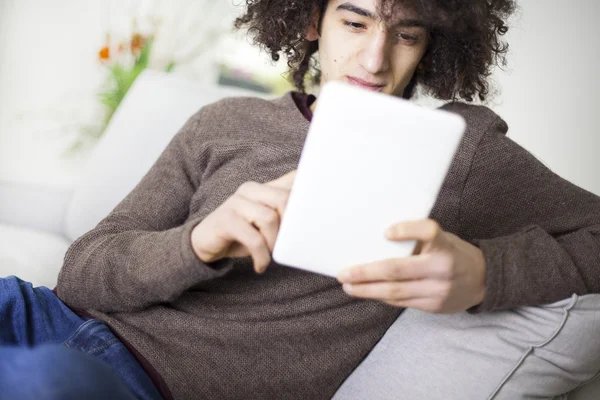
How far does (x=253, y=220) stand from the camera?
77cm

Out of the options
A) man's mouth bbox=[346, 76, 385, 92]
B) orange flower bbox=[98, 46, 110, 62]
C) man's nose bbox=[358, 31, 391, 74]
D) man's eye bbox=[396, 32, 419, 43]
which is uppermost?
man's eye bbox=[396, 32, 419, 43]

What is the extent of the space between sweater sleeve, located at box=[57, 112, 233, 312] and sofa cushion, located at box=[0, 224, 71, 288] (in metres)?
0.25

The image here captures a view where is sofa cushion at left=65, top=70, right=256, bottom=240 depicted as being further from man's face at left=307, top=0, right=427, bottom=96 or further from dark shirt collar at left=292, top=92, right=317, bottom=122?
man's face at left=307, top=0, right=427, bottom=96

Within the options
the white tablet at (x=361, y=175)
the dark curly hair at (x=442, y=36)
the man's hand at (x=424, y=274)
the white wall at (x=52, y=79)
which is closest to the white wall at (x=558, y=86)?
the dark curly hair at (x=442, y=36)

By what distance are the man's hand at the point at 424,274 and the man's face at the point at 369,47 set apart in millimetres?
395

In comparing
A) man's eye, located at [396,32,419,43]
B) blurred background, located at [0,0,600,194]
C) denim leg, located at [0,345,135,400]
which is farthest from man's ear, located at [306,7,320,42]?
blurred background, located at [0,0,600,194]

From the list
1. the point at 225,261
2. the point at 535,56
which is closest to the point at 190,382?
the point at 225,261

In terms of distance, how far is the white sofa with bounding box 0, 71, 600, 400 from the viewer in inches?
59.9

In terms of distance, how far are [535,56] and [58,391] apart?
1.67 m

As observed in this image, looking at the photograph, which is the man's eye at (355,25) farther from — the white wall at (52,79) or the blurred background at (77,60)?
the white wall at (52,79)

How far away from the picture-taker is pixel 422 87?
1.38m

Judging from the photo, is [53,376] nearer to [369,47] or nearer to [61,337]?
[61,337]

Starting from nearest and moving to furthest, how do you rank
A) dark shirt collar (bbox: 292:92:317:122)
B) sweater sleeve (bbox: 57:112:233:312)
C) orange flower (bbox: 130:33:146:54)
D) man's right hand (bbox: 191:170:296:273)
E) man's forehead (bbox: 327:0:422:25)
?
man's right hand (bbox: 191:170:296:273)
sweater sleeve (bbox: 57:112:233:312)
man's forehead (bbox: 327:0:422:25)
dark shirt collar (bbox: 292:92:317:122)
orange flower (bbox: 130:33:146:54)

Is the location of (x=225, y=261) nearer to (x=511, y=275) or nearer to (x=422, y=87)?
(x=511, y=275)
